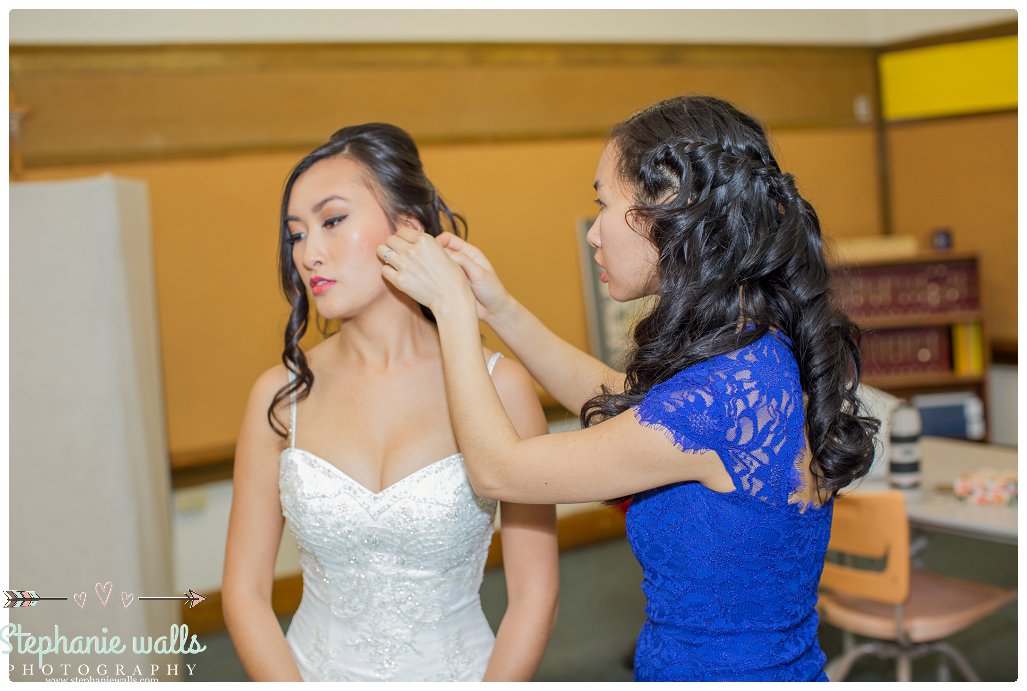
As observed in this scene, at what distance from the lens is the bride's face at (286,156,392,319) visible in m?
1.86

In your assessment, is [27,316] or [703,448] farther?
[27,316]

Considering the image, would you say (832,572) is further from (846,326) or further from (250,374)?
(250,374)

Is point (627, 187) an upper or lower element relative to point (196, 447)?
upper

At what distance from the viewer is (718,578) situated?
1.52 metres

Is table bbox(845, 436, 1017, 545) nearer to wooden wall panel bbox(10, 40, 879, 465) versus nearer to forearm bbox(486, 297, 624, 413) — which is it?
forearm bbox(486, 297, 624, 413)

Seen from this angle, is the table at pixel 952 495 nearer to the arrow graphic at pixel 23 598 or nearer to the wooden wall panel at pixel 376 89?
the arrow graphic at pixel 23 598

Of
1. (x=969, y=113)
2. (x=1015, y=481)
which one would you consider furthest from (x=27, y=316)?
(x=969, y=113)

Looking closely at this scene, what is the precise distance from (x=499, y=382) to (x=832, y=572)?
172 centimetres

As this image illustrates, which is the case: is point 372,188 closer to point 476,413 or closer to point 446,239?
point 446,239

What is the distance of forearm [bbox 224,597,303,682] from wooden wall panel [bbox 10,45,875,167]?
2.61m

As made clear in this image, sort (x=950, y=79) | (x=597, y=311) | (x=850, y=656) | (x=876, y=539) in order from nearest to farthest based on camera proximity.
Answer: (x=876, y=539) → (x=850, y=656) → (x=597, y=311) → (x=950, y=79)

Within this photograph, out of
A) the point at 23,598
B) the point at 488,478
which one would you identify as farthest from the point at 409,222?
the point at 23,598

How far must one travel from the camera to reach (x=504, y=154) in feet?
17.1

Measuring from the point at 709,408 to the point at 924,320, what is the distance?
4.68m
